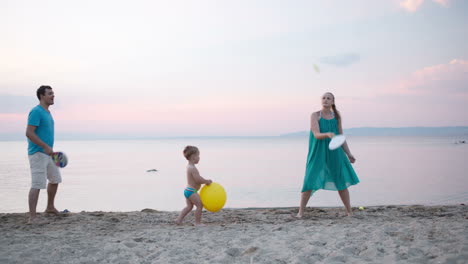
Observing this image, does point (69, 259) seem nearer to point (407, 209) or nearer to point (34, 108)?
point (34, 108)

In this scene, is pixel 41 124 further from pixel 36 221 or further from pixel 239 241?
pixel 239 241

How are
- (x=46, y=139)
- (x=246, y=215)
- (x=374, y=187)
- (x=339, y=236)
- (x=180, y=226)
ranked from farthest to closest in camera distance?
(x=374, y=187)
(x=246, y=215)
(x=46, y=139)
(x=180, y=226)
(x=339, y=236)

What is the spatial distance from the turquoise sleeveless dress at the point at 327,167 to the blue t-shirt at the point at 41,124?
4.37 m

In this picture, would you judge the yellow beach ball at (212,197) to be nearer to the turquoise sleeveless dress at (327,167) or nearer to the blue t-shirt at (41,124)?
the turquoise sleeveless dress at (327,167)

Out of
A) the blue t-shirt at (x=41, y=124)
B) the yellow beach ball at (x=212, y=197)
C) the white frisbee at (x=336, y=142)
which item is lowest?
the yellow beach ball at (x=212, y=197)

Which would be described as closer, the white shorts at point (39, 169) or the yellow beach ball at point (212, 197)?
the yellow beach ball at point (212, 197)

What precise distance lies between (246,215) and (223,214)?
0.45 metres

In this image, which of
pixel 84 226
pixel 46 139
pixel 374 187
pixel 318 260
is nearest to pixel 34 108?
pixel 46 139

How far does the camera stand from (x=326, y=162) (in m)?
6.65

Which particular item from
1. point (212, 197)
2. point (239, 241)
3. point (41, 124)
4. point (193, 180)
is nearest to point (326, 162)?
point (212, 197)

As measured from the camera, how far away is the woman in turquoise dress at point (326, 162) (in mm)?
6543

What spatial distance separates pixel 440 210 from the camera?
24.1ft

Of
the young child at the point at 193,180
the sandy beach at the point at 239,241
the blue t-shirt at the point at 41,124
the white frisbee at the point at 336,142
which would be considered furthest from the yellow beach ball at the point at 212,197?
the blue t-shirt at the point at 41,124

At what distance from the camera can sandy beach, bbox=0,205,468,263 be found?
4316 mm
